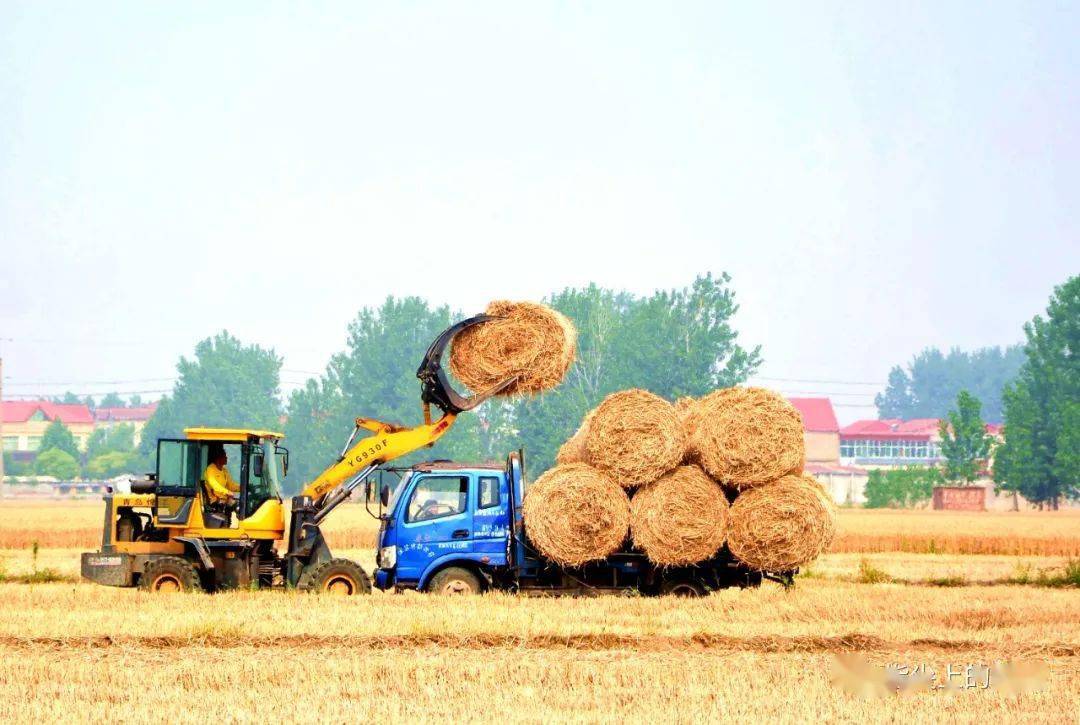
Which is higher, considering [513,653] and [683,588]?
[683,588]

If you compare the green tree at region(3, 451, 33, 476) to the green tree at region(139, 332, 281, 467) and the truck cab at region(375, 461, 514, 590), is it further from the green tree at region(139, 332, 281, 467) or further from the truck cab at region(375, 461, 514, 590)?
the truck cab at region(375, 461, 514, 590)

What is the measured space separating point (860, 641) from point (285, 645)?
18.5ft

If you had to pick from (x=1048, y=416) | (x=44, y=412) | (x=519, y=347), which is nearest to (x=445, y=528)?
(x=519, y=347)

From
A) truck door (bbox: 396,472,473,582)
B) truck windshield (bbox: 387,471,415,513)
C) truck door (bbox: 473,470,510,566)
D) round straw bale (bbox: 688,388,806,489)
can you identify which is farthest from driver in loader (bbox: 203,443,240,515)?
round straw bale (bbox: 688,388,806,489)

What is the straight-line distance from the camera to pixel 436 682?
12164mm

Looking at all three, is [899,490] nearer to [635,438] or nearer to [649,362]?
[649,362]

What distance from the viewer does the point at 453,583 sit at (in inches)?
719

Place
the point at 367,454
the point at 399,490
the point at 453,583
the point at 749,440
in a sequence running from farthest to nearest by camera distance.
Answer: the point at 367,454 < the point at 399,490 < the point at 453,583 < the point at 749,440

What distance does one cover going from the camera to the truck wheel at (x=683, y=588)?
18.2 m

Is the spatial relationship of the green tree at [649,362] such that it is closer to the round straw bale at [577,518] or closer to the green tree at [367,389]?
the green tree at [367,389]

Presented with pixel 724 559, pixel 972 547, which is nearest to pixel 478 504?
pixel 724 559

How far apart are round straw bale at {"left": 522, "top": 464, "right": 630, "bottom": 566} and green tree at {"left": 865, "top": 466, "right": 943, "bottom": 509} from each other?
7077 centimetres

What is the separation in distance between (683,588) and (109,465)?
121 meters

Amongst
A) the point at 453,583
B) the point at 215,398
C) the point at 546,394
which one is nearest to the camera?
the point at 453,583
